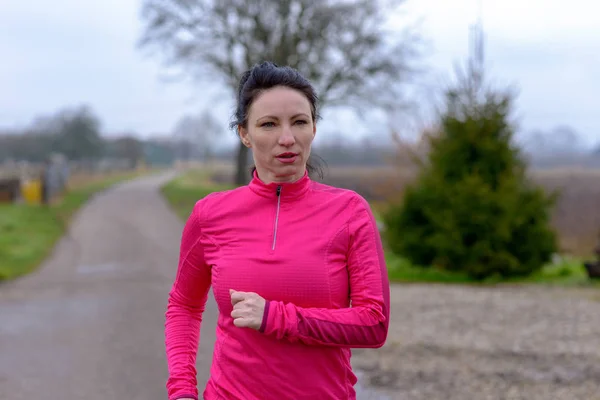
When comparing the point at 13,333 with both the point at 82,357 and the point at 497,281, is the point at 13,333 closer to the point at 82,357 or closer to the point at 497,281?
the point at 82,357

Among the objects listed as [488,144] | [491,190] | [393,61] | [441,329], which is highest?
[393,61]

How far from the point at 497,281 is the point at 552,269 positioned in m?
1.87

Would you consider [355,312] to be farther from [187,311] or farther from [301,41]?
[301,41]

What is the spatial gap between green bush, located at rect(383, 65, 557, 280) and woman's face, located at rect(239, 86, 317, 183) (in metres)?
10.0

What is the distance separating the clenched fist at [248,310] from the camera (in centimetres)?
185

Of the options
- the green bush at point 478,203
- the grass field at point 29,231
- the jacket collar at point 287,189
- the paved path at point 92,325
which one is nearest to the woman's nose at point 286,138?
the jacket collar at point 287,189

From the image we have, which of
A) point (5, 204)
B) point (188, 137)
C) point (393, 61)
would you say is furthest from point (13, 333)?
point (188, 137)

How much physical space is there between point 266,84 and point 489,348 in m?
5.42

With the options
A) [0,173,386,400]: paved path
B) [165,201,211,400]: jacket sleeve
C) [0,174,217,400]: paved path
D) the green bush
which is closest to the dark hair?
[165,201,211,400]: jacket sleeve

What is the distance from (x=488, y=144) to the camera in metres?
11.9

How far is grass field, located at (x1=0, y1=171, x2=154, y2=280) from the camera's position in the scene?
1384 centimetres

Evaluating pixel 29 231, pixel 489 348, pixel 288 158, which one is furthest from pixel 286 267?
pixel 29 231

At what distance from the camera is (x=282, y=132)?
6.53 feet

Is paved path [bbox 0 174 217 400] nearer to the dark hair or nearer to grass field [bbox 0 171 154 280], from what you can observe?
grass field [bbox 0 171 154 280]
